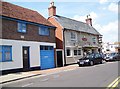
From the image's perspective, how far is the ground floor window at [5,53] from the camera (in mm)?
18312

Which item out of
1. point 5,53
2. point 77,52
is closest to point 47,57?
point 5,53

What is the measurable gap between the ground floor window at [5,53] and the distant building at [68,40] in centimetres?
916

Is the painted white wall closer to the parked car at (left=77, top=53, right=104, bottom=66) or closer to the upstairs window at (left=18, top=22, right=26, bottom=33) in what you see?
the upstairs window at (left=18, top=22, right=26, bottom=33)

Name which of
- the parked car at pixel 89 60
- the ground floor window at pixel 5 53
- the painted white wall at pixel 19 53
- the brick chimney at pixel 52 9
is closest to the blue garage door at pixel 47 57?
the painted white wall at pixel 19 53

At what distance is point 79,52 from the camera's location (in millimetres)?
32750

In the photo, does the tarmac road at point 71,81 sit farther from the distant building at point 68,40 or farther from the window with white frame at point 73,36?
the window with white frame at point 73,36

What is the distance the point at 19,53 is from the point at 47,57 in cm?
516

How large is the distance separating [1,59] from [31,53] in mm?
4288

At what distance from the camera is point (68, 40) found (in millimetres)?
30000

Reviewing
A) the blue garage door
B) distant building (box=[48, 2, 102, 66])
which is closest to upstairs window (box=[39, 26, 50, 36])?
the blue garage door

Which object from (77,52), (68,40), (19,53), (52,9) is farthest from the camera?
(77,52)

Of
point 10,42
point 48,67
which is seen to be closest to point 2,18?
point 10,42

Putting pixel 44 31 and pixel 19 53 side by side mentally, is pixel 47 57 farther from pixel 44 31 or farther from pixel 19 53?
pixel 19 53

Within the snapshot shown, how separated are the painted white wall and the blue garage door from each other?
829 millimetres
